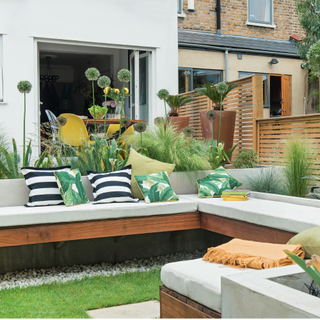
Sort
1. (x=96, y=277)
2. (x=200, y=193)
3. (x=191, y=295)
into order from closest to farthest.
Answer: (x=191, y=295)
(x=96, y=277)
(x=200, y=193)

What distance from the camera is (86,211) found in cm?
346

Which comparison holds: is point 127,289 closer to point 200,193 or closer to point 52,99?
point 200,193

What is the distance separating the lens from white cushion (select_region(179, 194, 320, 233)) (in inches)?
116

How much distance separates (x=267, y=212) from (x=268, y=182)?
129cm

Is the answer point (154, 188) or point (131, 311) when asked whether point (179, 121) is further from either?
point (131, 311)

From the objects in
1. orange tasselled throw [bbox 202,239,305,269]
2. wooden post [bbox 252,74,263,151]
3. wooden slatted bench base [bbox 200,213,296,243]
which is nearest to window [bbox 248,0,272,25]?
wooden post [bbox 252,74,263,151]

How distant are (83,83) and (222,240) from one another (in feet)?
30.9

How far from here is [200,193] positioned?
4254 mm

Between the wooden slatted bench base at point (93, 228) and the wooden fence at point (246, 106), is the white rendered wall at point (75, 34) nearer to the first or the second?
the wooden fence at point (246, 106)

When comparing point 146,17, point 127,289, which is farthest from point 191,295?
point 146,17

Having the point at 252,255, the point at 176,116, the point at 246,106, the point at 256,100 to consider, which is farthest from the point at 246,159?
the point at 252,255

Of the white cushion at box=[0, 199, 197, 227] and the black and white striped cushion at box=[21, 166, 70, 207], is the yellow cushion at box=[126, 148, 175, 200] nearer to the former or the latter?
the white cushion at box=[0, 199, 197, 227]

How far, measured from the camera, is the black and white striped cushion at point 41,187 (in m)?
3.67

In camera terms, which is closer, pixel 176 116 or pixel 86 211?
pixel 86 211
